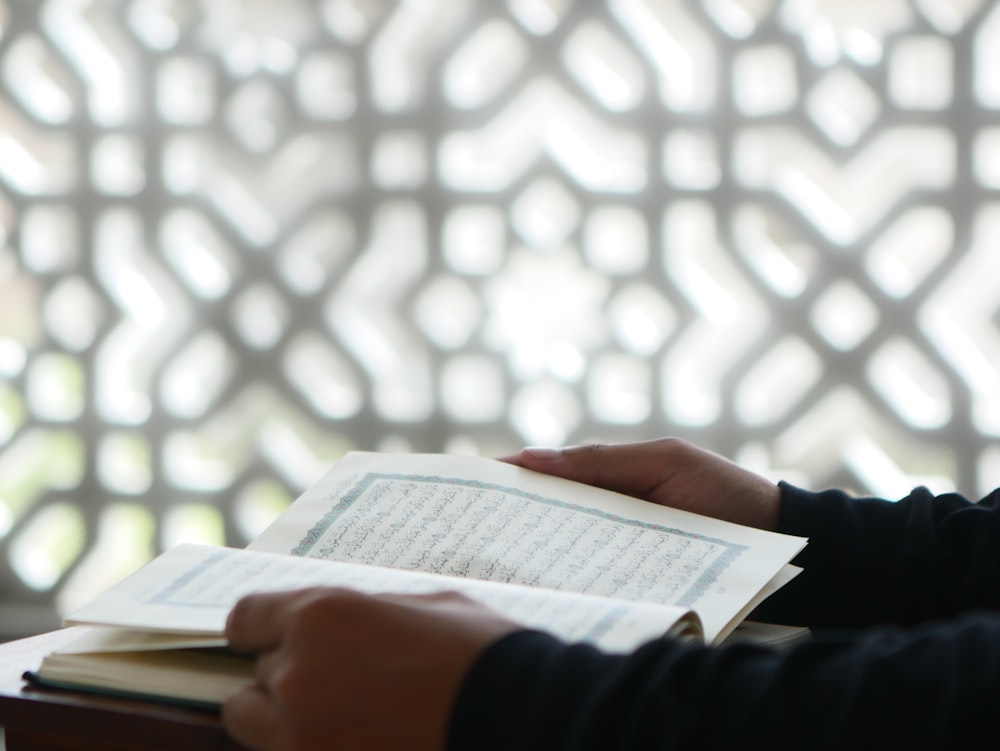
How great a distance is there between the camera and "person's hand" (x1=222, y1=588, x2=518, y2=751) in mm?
517

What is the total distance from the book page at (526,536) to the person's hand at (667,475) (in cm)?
2

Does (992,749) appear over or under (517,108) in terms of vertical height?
under

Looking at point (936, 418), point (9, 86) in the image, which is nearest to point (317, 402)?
point (9, 86)

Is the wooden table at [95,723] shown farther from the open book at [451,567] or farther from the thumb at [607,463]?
the thumb at [607,463]

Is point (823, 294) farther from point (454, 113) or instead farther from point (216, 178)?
point (216, 178)

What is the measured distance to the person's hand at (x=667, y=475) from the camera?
35.0 inches

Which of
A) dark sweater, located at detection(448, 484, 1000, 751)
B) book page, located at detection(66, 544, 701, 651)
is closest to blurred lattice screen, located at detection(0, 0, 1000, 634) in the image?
book page, located at detection(66, 544, 701, 651)

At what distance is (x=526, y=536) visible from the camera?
2.55 feet

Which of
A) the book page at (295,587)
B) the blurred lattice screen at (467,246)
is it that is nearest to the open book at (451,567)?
the book page at (295,587)

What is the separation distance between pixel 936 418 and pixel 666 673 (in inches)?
52.7

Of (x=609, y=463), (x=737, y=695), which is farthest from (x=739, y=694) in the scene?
(x=609, y=463)

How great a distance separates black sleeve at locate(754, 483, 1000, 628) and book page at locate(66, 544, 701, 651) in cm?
21

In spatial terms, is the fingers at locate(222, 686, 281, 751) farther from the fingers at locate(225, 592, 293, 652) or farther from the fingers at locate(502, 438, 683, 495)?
the fingers at locate(502, 438, 683, 495)

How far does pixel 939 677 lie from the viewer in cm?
48
